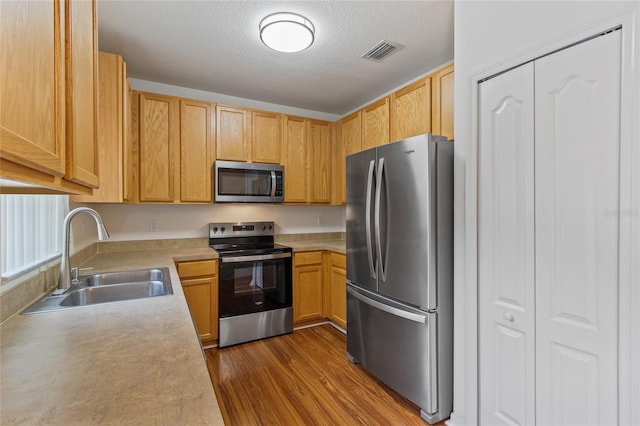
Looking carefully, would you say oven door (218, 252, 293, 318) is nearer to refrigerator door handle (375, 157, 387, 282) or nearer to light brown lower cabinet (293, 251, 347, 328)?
light brown lower cabinet (293, 251, 347, 328)

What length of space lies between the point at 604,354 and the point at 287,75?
2771 millimetres

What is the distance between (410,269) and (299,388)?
3.80ft

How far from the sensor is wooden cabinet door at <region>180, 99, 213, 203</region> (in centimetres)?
290

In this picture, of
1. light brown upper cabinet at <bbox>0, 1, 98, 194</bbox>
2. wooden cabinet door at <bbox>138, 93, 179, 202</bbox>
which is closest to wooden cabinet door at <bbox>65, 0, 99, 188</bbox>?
light brown upper cabinet at <bbox>0, 1, 98, 194</bbox>

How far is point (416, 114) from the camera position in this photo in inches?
99.6

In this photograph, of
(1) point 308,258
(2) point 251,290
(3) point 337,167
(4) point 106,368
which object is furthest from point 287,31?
(2) point 251,290

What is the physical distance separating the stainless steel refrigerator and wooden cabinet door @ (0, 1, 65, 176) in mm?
1676

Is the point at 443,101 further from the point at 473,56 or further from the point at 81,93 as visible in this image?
the point at 81,93

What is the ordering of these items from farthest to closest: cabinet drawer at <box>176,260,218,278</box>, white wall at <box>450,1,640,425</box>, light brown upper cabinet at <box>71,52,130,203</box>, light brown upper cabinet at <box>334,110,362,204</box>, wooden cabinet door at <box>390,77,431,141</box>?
1. light brown upper cabinet at <box>334,110,362,204</box>
2. cabinet drawer at <box>176,260,218,278</box>
3. wooden cabinet door at <box>390,77,431,141</box>
4. light brown upper cabinet at <box>71,52,130,203</box>
5. white wall at <box>450,1,640,425</box>

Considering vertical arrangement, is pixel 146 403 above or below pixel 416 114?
below

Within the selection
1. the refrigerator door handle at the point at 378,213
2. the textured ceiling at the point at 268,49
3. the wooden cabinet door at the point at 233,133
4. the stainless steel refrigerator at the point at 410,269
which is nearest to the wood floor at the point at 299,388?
the stainless steel refrigerator at the point at 410,269

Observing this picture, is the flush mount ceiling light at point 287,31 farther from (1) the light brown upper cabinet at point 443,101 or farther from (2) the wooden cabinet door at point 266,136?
(2) the wooden cabinet door at point 266,136

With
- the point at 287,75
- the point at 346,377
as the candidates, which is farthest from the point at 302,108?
the point at 346,377

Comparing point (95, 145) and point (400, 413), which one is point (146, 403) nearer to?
point (95, 145)
